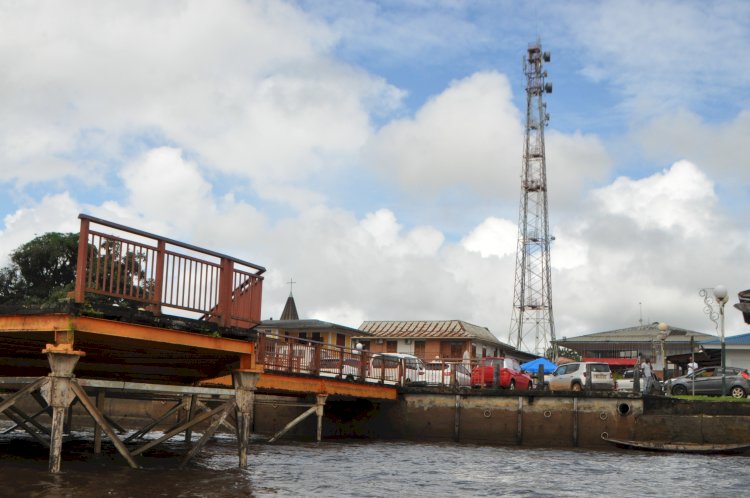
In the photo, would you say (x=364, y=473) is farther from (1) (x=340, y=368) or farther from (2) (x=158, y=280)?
(1) (x=340, y=368)

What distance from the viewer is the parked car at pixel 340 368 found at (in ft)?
97.0

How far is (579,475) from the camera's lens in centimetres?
2008

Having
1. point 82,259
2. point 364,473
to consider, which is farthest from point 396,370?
point 82,259

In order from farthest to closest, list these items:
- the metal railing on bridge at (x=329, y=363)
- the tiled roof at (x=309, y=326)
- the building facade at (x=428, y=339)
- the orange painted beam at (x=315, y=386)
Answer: the building facade at (x=428, y=339) < the tiled roof at (x=309, y=326) < the metal railing on bridge at (x=329, y=363) < the orange painted beam at (x=315, y=386)

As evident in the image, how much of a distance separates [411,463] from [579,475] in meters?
4.52

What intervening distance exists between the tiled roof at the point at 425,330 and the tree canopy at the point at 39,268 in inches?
829

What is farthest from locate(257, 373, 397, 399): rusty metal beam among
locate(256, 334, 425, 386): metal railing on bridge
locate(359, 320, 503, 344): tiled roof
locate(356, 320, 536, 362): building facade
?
locate(359, 320, 503, 344): tiled roof

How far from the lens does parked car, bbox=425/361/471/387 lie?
33.6 metres

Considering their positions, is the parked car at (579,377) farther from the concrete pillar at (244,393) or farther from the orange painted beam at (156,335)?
the orange painted beam at (156,335)

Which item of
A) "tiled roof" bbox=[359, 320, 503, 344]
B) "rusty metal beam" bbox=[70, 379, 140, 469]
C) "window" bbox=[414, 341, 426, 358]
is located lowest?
"rusty metal beam" bbox=[70, 379, 140, 469]

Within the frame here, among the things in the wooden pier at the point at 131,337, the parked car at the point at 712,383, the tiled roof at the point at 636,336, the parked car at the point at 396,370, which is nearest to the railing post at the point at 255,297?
the wooden pier at the point at 131,337

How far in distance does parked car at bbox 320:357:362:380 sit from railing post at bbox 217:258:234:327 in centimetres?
1339

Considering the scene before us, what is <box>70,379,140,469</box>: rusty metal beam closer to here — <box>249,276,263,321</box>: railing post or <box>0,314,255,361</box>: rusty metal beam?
<box>0,314,255,361</box>: rusty metal beam

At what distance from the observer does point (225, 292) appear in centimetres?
1603
